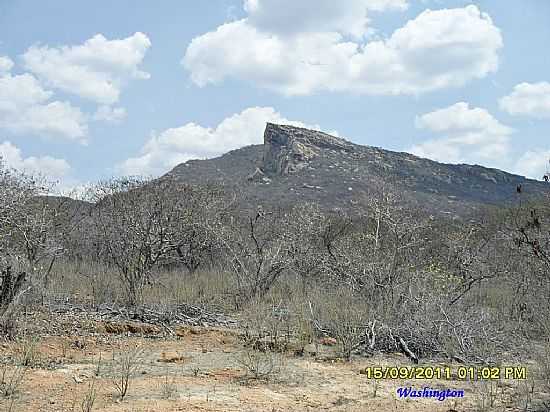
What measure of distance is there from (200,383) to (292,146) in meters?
57.5

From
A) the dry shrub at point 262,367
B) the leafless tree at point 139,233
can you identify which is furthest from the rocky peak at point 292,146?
the dry shrub at point 262,367

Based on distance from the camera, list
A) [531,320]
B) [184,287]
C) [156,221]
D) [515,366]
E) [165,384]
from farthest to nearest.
Result: [184,287] < [156,221] < [531,320] < [515,366] < [165,384]

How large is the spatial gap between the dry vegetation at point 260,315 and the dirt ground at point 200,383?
34mm

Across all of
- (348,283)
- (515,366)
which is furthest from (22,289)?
(515,366)

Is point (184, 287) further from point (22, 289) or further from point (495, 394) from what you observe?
point (495, 394)

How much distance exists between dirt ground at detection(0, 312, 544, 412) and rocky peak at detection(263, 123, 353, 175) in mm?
50488

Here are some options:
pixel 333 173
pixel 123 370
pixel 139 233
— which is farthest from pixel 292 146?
pixel 123 370

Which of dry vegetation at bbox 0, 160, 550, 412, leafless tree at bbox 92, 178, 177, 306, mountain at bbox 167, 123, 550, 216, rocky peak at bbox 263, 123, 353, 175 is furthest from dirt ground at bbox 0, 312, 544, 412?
rocky peak at bbox 263, 123, 353, 175

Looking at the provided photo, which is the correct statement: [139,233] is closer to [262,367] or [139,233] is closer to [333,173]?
[262,367]

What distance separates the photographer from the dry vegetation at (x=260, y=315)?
7.41 metres

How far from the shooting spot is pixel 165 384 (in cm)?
729

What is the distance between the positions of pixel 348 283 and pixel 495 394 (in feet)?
20.4

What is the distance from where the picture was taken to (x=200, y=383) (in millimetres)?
7754

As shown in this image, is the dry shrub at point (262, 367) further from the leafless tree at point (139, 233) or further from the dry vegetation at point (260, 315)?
the leafless tree at point (139, 233)
